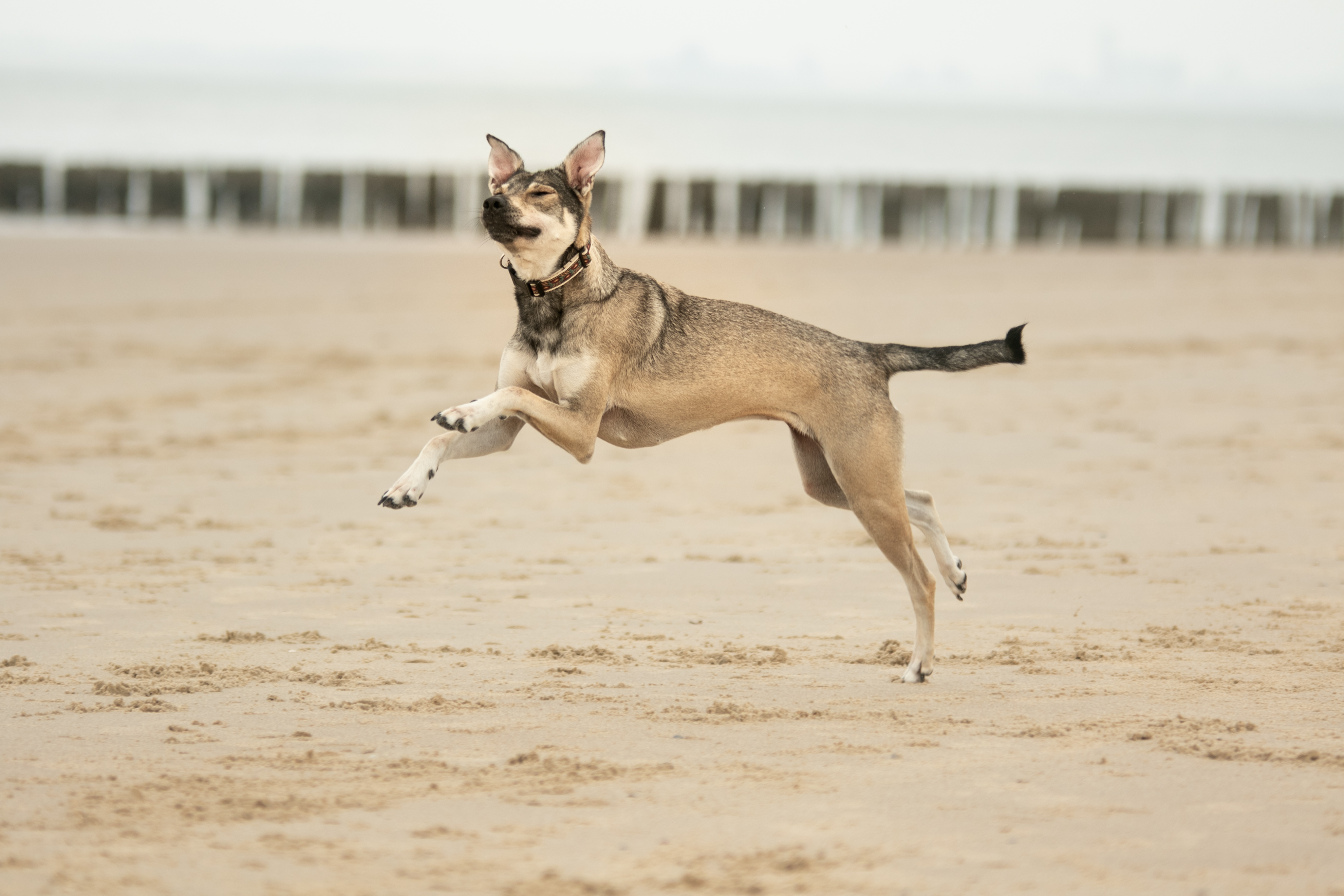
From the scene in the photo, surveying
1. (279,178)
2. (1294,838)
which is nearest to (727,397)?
(1294,838)

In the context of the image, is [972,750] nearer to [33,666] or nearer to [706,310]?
[706,310]

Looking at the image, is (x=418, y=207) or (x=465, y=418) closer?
(x=465, y=418)

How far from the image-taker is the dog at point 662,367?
6336 mm

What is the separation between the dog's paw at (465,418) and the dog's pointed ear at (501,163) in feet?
3.94

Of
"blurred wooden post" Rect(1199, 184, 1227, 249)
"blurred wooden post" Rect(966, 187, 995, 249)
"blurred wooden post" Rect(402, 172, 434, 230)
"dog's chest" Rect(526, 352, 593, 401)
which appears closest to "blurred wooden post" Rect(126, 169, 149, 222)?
"blurred wooden post" Rect(402, 172, 434, 230)

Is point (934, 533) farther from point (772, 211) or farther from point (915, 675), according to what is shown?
point (772, 211)

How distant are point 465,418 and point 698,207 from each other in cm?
2769

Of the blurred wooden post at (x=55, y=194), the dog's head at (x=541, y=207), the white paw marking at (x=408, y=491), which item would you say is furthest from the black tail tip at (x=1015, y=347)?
the blurred wooden post at (x=55, y=194)

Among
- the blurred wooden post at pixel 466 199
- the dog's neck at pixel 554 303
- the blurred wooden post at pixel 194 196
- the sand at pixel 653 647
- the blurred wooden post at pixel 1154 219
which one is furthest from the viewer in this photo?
the blurred wooden post at pixel 1154 219

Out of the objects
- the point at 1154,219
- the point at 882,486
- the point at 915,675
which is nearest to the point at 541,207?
the point at 882,486

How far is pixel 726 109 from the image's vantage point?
9231cm

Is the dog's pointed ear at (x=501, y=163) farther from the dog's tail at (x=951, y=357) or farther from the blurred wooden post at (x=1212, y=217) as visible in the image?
the blurred wooden post at (x=1212, y=217)

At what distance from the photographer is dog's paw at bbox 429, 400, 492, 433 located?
5840 mm

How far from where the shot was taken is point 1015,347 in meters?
6.67
